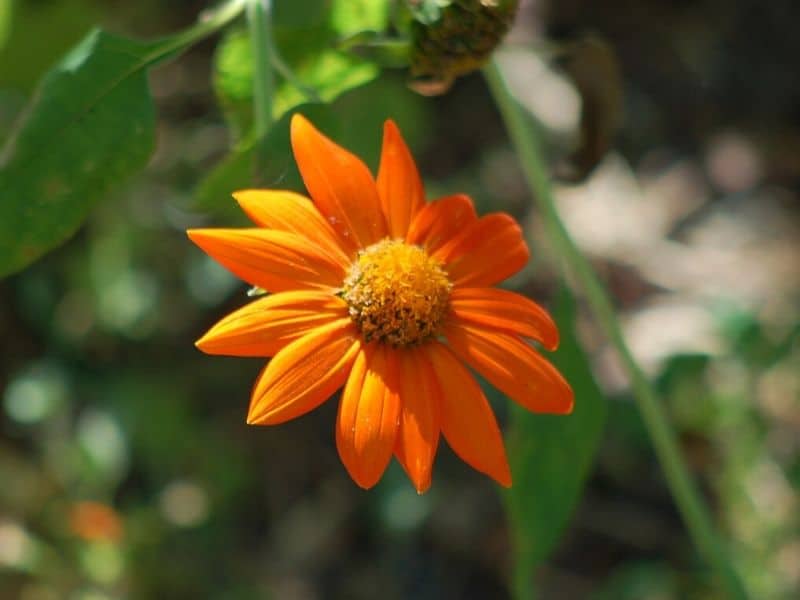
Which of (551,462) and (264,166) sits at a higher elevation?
(264,166)

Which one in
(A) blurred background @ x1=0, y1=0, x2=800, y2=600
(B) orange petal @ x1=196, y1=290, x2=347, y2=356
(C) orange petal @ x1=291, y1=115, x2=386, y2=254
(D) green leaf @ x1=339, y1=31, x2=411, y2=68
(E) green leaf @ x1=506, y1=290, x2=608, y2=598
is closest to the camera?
(B) orange petal @ x1=196, y1=290, x2=347, y2=356

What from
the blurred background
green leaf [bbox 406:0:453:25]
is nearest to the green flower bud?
green leaf [bbox 406:0:453:25]

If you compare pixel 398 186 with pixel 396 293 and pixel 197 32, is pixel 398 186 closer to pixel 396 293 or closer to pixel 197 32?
pixel 396 293

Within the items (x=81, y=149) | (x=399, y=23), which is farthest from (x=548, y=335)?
(x=81, y=149)

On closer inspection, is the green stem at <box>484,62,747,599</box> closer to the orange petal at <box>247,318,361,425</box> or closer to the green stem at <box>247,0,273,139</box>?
the green stem at <box>247,0,273,139</box>

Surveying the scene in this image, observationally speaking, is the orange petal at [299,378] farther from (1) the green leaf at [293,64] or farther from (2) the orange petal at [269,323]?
(1) the green leaf at [293,64]

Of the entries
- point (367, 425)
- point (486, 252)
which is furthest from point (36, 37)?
point (367, 425)
